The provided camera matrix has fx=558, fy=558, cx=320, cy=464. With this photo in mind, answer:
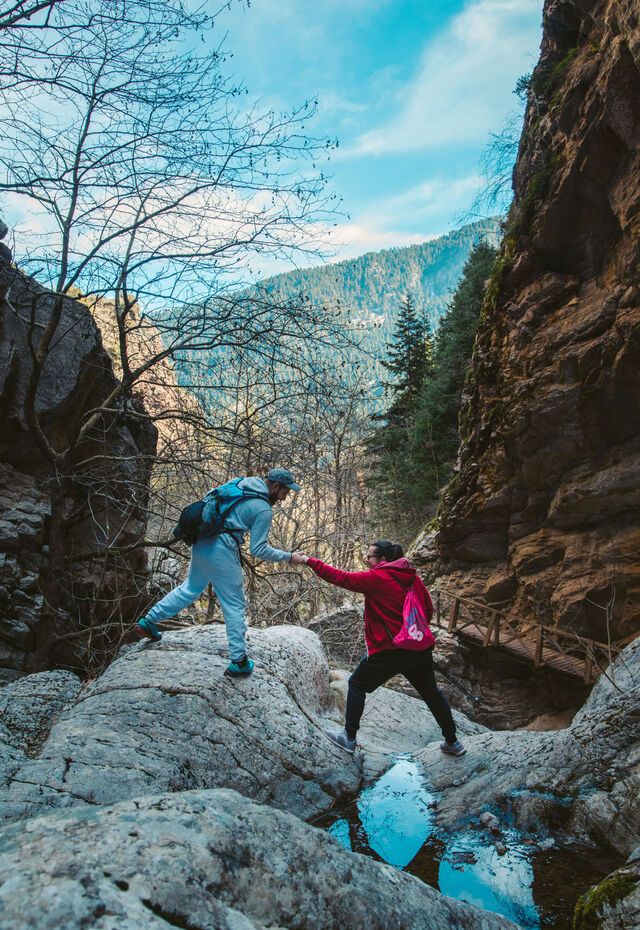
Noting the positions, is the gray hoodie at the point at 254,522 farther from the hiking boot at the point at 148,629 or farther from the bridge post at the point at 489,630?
the bridge post at the point at 489,630

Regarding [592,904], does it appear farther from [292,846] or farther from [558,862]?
[292,846]

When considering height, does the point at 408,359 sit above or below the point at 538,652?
above

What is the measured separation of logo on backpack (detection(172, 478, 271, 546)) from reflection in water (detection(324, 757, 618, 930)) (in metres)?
2.29

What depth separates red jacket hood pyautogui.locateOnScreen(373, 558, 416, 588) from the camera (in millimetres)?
4922

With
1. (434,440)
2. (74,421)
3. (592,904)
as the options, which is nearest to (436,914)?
(592,904)

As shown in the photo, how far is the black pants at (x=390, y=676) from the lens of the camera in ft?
15.8

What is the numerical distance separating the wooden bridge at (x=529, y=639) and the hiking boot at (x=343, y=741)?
578 cm

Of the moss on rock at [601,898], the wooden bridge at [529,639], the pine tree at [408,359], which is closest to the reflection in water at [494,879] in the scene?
the moss on rock at [601,898]

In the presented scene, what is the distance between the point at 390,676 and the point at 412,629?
1.47 ft

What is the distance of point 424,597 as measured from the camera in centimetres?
512

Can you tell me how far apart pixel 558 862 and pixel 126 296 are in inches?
232

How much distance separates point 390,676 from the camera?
15.6ft

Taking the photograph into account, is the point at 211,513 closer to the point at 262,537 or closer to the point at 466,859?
the point at 262,537

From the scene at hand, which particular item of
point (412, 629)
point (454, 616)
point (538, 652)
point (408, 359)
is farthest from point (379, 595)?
point (408, 359)
